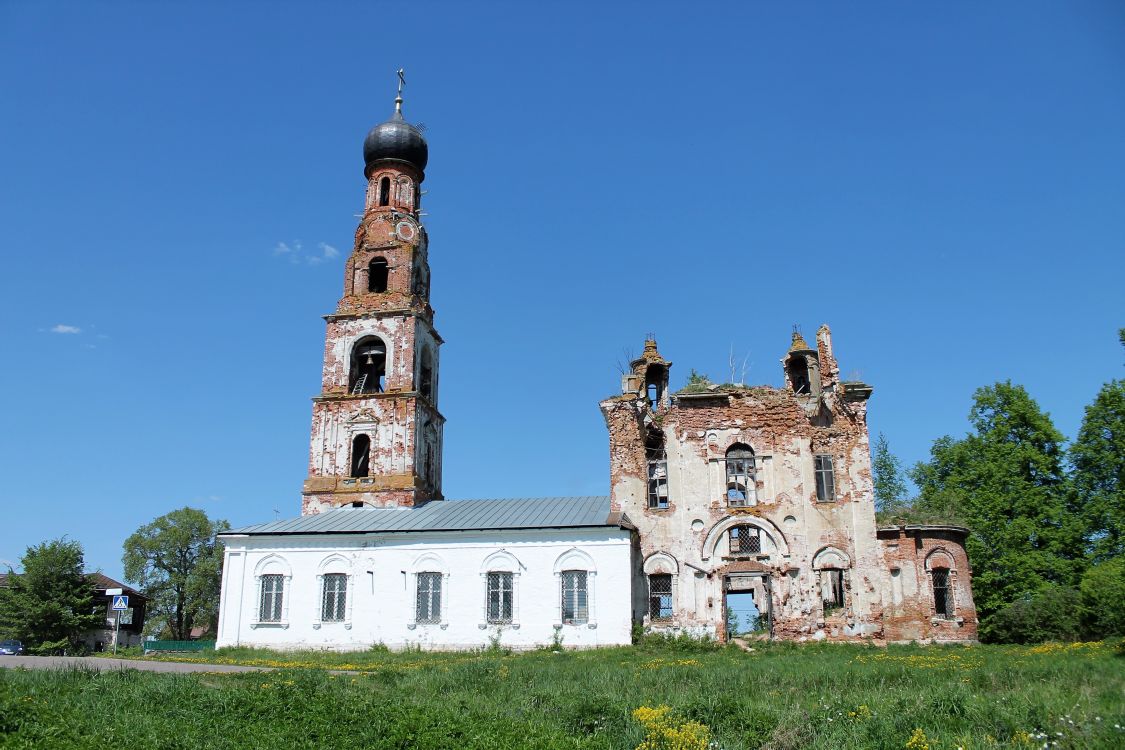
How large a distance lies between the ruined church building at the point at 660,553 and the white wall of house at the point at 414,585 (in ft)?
0.15

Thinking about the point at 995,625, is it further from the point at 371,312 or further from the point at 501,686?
the point at 371,312

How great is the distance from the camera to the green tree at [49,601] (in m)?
40.3

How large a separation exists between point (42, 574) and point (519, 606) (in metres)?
26.3

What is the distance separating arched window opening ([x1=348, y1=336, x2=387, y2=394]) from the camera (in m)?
37.9

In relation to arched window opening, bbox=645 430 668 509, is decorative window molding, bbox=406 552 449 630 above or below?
below

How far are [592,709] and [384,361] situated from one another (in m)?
27.7

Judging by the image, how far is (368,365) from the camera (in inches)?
1506

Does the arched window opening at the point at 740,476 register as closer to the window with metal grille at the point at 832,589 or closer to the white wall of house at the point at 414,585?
the window with metal grille at the point at 832,589

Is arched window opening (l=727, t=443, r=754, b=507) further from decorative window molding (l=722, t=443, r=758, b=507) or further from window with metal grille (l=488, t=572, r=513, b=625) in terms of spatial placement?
window with metal grille (l=488, t=572, r=513, b=625)

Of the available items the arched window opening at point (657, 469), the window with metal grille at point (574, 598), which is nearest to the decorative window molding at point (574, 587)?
the window with metal grille at point (574, 598)

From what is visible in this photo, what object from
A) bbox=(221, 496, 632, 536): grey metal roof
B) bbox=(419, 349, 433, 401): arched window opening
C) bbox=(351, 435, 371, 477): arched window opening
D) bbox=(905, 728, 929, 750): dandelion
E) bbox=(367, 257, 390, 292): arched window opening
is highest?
bbox=(367, 257, 390, 292): arched window opening

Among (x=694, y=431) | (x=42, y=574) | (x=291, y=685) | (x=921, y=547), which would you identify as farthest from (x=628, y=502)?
(x=42, y=574)

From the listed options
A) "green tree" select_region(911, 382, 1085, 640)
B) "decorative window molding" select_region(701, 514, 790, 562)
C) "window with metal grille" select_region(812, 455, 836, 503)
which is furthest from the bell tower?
"green tree" select_region(911, 382, 1085, 640)

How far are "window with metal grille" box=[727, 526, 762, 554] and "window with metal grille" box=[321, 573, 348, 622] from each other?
13.5 m
